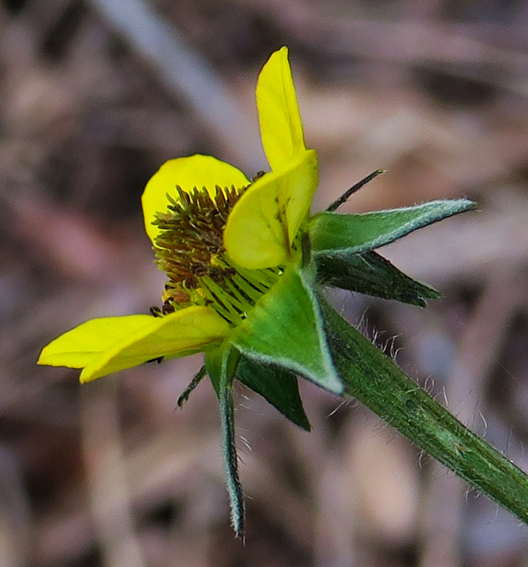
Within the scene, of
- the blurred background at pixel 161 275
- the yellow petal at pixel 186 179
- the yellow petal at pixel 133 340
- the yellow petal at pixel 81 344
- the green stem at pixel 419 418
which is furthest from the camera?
the blurred background at pixel 161 275

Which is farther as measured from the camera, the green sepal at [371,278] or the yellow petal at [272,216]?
the green sepal at [371,278]

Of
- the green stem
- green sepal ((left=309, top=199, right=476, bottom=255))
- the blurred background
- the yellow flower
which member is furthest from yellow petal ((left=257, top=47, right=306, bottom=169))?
the blurred background

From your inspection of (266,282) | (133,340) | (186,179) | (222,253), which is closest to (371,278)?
(266,282)

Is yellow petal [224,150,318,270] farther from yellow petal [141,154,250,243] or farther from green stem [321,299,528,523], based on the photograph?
yellow petal [141,154,250,243]

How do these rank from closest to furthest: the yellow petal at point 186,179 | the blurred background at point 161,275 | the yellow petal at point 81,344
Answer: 1. the yellow petal at point 81,344
2. the yellow petal at point 186,179
3. the blurred background at point 161,275

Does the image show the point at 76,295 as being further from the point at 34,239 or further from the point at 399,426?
the point at 399,426

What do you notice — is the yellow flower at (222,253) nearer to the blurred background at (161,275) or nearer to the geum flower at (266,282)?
the geum flower at (266,282)

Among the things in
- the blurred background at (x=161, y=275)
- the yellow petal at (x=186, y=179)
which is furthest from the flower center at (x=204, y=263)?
the blurred background at (x=161, y=275)

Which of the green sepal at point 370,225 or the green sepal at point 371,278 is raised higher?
the green sepal at point 370,225
